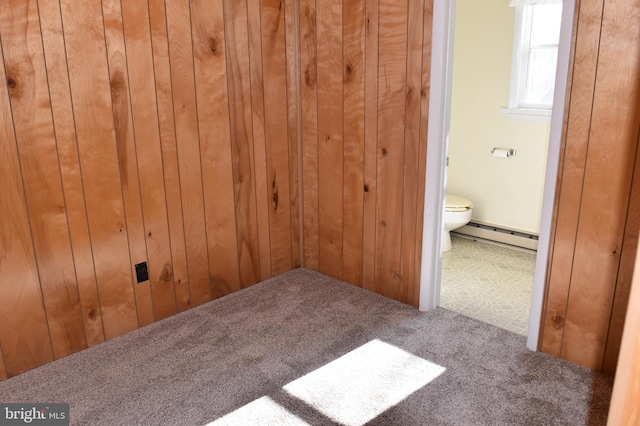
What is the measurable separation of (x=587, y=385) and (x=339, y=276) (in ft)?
4.87

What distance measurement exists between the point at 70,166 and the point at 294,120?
133 centimetres

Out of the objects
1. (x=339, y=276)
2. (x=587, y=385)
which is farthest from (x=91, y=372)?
(x=587, y=385)

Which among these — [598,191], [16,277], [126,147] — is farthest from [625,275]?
[16,277]

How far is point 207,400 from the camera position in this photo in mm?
1990

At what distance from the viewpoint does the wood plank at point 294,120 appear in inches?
115

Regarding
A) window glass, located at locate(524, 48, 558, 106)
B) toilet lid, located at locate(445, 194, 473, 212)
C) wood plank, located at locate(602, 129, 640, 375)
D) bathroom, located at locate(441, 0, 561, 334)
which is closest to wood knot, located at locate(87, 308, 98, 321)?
bathroom, located at locate(441, 0, 561, 334)

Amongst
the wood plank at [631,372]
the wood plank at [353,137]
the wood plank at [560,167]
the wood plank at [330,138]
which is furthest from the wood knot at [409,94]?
the wood plank at [631,372]

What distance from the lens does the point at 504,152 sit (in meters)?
3.60

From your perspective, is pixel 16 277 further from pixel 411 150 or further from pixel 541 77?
pixel 541 77

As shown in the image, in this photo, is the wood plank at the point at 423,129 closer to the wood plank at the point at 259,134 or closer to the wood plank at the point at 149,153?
the wood plank at the point at 259,134

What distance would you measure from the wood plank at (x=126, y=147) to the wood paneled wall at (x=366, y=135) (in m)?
1.08

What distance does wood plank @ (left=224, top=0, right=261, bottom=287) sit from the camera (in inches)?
105

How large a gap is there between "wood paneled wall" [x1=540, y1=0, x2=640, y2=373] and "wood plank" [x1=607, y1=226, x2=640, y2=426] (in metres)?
0.89

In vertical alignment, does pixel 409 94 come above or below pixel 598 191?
above
